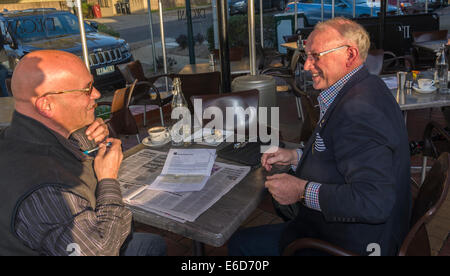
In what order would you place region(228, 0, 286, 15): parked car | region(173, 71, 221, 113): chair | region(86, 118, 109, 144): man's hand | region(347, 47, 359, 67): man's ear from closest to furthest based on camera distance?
region(347, 47, 359, 67): man's ear → region(86, 118, 109, 144): man's hand → region(173, 71, 221, 113): chair → region(228, 0, 286, 15): parked car

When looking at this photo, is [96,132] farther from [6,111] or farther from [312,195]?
[6,111]

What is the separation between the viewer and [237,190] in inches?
64.1

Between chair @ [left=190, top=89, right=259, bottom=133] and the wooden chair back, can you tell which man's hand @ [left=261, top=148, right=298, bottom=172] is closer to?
the wooden chair back

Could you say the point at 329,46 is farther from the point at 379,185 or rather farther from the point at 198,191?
the point at 198,191

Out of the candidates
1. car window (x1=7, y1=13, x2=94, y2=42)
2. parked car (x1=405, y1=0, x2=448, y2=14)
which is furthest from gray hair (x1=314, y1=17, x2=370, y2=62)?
parked car (x1=405, y1=0, x2=448, y2=14)

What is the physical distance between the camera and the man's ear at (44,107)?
1.35 metres

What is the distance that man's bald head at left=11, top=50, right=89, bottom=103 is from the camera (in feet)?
4.36

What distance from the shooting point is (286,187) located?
1.58 meters

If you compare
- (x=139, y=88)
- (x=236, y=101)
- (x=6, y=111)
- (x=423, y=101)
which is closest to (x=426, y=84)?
(x=423, y=101)

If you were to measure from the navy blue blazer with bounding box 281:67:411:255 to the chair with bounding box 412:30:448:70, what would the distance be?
490 cm

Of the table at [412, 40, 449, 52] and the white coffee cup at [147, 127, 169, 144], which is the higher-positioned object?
the table at [412, 40, 449, 52]

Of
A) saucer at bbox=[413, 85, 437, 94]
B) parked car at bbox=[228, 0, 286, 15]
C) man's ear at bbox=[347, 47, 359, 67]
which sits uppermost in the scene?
parked car at bbox=[228, 0, 286, 15]

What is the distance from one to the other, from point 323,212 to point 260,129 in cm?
144
